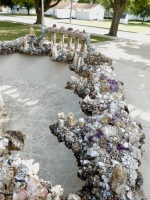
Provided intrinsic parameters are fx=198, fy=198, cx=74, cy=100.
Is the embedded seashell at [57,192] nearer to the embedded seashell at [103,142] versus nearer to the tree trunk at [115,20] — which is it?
the embedded seashell at [103,142]

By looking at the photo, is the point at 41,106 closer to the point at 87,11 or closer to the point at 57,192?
the point at 57,192

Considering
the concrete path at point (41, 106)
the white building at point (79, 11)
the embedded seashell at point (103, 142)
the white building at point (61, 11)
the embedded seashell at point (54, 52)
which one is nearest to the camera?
the embedded seashell at point (103, 142)

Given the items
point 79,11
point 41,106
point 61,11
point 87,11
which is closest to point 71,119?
point 41,106

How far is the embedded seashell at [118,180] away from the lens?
8.47 ft

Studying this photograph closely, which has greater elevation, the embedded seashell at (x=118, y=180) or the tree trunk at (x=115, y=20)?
the tree trunk at (x=115, y=20)

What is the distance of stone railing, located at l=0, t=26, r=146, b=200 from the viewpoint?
2508mm

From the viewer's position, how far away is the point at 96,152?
325cm

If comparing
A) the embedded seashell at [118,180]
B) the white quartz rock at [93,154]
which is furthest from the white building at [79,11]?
the embedded seashell at [118,180]

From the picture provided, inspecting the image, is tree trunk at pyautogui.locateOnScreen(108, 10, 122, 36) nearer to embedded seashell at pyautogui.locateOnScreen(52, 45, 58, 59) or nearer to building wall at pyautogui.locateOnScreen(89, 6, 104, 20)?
embedded seashell at pyautogui.locateOnScreen(52, 45, 58, 59)

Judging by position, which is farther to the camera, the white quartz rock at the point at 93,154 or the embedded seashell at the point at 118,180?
the white quartz rock at the point at 93,154

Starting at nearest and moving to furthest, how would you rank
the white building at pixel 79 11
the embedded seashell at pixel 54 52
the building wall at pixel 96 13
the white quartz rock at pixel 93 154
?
1. the white quartz rock at pixel 93 154
2. the embedded seashell at pixel 54 52
3. the white building at pixel 79 11
4. the building wall at pixel 96 13

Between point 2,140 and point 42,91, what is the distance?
13.3 ft

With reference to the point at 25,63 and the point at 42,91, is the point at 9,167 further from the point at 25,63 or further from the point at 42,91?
the point at 25,63

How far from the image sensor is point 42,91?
699 centimetres
